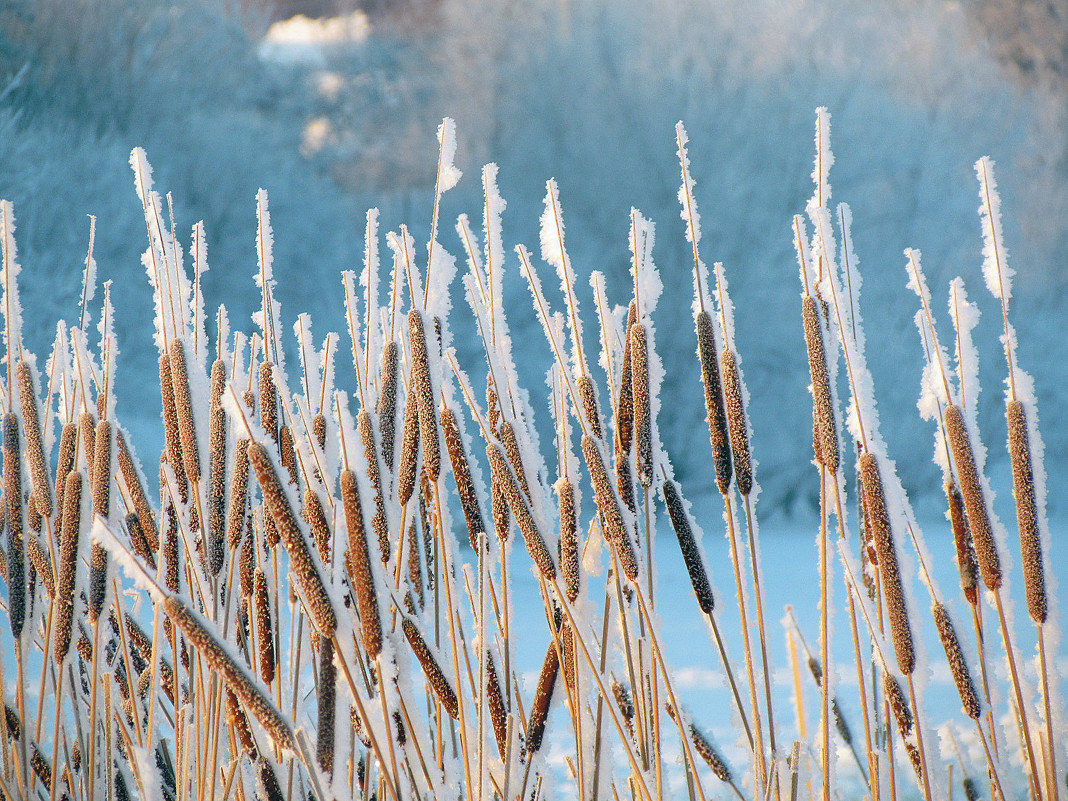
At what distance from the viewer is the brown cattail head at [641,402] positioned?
433mm

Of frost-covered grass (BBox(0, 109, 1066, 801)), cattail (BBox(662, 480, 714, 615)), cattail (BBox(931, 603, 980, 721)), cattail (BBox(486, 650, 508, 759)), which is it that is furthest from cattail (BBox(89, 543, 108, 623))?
cattail (BBox(931, 603, 980, 721))

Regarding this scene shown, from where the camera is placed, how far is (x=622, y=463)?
445mm

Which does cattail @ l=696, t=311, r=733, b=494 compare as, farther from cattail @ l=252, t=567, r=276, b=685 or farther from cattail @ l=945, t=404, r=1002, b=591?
cattail @ l=252, t=567, r=276, b=685

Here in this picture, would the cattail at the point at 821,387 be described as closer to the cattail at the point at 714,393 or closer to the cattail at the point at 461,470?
the cattail at the point at 714,393

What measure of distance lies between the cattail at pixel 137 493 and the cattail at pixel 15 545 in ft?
0.11

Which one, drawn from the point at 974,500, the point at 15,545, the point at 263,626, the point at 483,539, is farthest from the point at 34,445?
the point at 974,500

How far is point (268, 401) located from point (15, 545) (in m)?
0.18

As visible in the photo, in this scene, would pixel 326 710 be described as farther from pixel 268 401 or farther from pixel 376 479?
pixel 268 401

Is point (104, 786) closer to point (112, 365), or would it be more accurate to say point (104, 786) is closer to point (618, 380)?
point (112, 365)

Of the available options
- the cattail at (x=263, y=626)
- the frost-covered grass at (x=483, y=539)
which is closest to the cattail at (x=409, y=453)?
the frost-covered grass at (x=483, y=539)

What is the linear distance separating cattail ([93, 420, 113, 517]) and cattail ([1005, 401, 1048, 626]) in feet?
1.61

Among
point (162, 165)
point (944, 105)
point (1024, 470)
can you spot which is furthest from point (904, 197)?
point (1024, 470)

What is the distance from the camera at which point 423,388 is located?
1.41 ft

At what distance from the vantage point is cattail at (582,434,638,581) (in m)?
0.41
